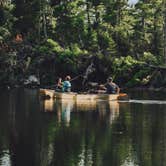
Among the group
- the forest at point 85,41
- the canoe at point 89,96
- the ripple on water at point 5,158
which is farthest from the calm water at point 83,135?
the forest at point 85,41

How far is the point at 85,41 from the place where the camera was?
75.6 m

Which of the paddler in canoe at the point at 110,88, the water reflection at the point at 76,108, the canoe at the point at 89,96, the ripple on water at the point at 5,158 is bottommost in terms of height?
the ripple on water at the point at 5,158

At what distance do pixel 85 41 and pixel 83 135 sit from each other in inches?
1859

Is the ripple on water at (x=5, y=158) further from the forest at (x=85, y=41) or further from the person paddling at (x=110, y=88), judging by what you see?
the forest at (x=85, y=41)

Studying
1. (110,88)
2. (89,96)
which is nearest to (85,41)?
(110,88)

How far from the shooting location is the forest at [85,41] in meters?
70.9

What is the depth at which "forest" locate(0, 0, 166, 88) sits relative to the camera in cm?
7088

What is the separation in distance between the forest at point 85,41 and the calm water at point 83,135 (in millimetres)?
26327

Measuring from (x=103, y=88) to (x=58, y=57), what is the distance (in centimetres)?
2077

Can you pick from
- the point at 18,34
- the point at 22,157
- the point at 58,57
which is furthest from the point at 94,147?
the point at 18,34

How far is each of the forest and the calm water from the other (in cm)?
2633

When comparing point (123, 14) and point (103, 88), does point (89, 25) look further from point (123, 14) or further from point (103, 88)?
point (103, 88)

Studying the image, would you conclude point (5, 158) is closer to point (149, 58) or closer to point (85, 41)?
point (149, 58)

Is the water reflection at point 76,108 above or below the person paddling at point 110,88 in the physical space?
below
